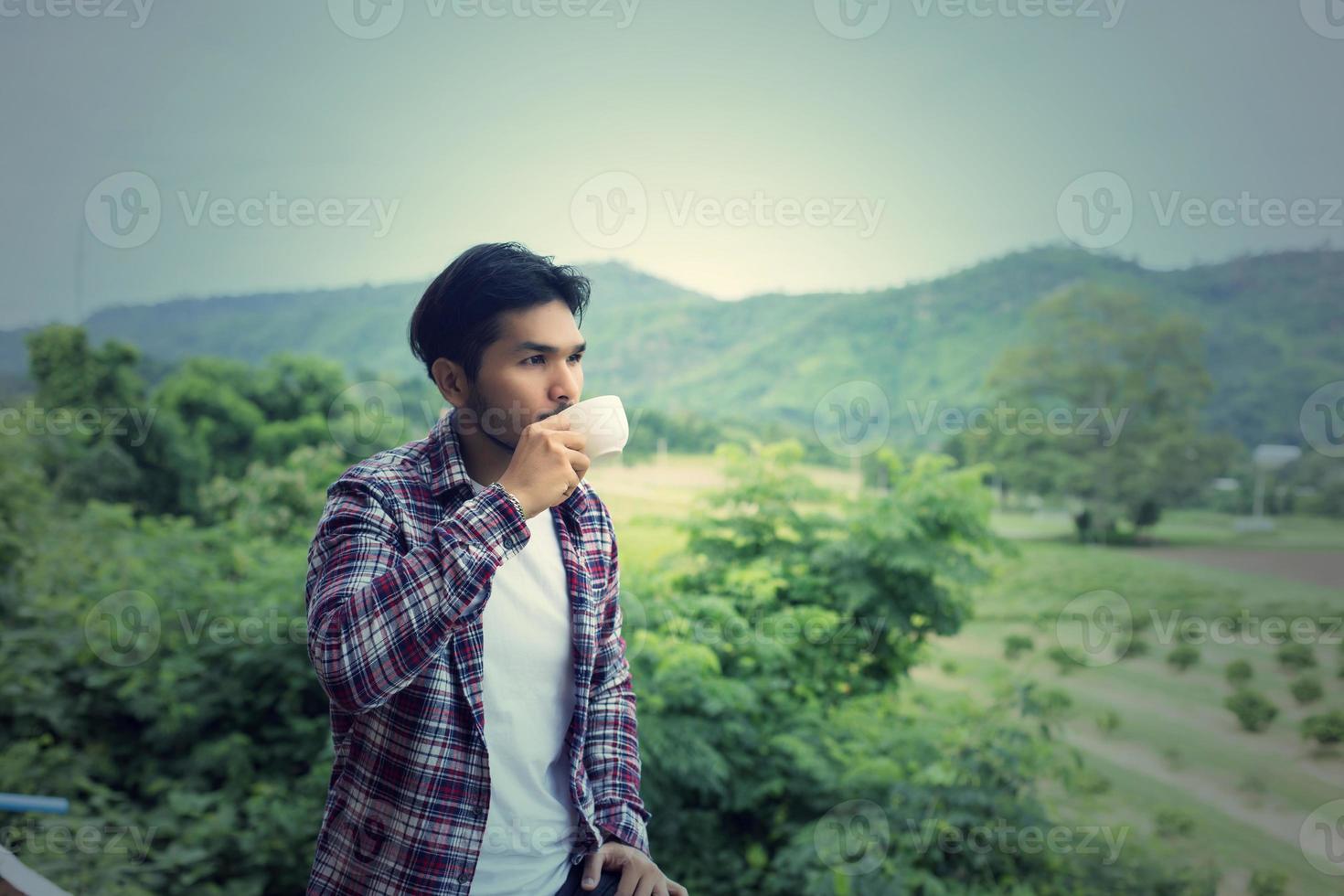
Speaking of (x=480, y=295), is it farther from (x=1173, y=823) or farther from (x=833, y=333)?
(x=1173, y=823)

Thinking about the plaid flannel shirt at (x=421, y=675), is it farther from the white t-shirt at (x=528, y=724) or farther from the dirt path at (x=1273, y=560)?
the dirt path at (x=1273, y=560)

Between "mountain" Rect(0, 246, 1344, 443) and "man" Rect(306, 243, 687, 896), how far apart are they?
231 centimetres

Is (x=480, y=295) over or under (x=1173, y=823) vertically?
over

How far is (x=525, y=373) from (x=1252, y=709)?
2819mm

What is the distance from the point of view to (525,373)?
3.74 feet

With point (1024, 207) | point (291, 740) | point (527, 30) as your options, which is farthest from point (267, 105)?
point (1024, 207)

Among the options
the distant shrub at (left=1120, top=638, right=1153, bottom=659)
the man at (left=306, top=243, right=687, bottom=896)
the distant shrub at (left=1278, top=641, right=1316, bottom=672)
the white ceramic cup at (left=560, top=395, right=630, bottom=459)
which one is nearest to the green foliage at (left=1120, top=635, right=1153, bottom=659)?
the distant shrub at (left=1120, top=638, right=1153, bottom=659)

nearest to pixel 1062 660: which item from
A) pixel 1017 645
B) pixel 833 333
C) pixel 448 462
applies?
pixel 1017 645

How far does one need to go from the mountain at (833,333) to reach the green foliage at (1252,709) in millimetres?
834

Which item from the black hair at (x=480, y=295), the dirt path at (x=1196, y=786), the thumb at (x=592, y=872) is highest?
the black hair at (x=480, y=295)

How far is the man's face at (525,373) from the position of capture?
1.14 meters

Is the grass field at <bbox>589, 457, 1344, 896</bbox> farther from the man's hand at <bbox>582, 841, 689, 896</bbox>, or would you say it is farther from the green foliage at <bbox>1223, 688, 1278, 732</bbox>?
the man's hand at <bbox>582, 841, 689, 896</bbox>

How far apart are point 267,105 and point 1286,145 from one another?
3732 millimetres

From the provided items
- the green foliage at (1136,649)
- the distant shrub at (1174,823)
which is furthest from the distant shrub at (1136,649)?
the distant shrub at (1174,823)
